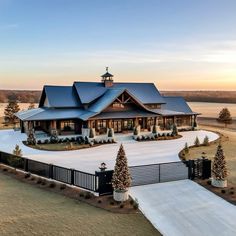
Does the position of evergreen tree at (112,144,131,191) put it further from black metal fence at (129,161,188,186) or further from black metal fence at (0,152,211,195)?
black metal fence at (129,161,188,186)

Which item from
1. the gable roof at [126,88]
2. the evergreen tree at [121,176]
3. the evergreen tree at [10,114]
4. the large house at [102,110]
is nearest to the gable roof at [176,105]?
the large house at [102,110]

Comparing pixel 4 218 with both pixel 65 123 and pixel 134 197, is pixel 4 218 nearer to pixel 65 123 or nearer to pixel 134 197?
pixel 134 197

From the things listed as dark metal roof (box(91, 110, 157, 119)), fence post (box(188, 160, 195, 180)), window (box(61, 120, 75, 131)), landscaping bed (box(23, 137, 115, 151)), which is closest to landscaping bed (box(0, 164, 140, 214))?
fence post (box(188, 160, 195, 180))

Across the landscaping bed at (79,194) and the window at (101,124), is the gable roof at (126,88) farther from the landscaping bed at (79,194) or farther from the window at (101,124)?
the landscaping bed at (79,194)

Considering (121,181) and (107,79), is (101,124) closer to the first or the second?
(107,79)

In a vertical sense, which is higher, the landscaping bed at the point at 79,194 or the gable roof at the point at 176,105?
the gable roof at the point at 176,105

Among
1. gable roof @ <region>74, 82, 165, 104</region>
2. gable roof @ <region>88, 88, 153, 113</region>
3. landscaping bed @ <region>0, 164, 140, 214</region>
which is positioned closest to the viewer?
landscaping bed @ <region>0, 164, 140, 214</region>

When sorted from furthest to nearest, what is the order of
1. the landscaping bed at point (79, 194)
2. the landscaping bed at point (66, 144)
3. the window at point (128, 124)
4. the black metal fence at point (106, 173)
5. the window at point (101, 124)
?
the window at point (128, 124) → the window at point (101, 124) → the landscaping bed at point (66, 144) → the black metal fence at point (106, 173) → the landscaping bed at point (79, 194)
